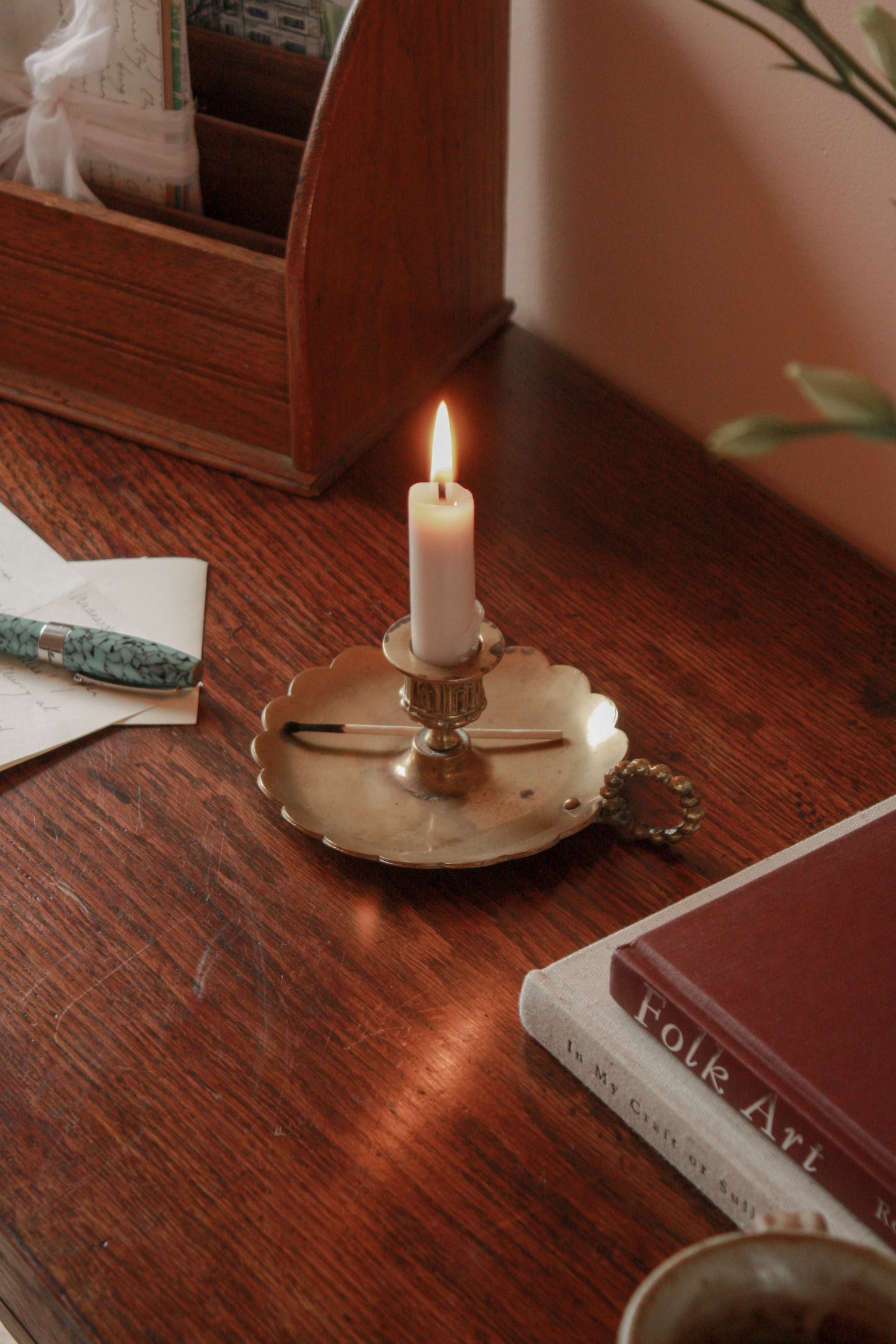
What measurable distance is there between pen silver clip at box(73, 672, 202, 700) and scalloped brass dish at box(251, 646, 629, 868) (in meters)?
0.06

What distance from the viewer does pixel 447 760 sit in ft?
2.20

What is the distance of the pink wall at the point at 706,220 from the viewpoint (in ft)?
2.70

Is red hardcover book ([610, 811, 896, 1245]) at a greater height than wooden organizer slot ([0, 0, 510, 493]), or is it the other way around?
wooden organizer slot ([0, 0, 510, 493])

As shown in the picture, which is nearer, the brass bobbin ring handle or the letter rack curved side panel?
the brass bobbin ring handle

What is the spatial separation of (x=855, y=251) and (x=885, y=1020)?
1.73ft

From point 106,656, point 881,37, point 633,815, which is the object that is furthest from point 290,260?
point 881,37

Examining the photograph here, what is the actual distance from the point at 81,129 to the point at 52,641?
44 cm

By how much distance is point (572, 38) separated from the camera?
951 mm

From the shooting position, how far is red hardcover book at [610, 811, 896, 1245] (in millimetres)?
460

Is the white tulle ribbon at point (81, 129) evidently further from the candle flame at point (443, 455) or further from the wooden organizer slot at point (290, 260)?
the candle flame at point (443, 455)

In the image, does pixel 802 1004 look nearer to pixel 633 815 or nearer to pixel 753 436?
pixel 633 815

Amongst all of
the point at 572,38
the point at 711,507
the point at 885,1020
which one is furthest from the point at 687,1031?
the point at 572,38

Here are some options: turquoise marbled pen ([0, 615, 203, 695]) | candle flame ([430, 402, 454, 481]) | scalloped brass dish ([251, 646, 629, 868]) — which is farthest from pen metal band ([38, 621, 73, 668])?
candle flame ([430, 402, 454, 481])

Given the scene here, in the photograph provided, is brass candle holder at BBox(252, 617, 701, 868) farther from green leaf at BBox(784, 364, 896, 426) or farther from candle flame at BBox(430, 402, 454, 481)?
green leaf at BBox(784, 364, 896, 426)
